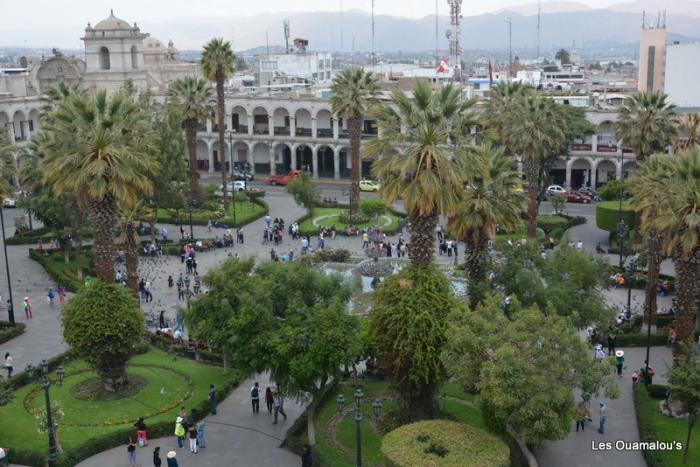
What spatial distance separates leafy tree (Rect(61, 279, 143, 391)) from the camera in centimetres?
2733

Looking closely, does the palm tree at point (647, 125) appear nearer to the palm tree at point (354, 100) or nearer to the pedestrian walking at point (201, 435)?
the palm tree at point (354, 100)

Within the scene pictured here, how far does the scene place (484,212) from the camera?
1104 inches

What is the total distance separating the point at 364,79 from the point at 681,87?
38917 millimetres

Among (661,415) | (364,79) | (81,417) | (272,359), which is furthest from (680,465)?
(364,79)

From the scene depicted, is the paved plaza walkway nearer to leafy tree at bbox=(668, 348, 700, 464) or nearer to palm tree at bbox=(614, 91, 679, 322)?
leafy tree at bbox=(668, 348, 700, 464)

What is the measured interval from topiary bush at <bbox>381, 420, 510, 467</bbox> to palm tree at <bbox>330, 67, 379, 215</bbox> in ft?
109

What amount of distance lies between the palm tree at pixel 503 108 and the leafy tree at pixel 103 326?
2648 centimetres

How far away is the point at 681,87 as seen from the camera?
256 feet

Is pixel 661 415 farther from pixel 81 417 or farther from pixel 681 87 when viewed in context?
pixel 681 87

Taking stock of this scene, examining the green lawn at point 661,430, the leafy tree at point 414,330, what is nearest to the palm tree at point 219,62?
the leafy tree at point 414,330

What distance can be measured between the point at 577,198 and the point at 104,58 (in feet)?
A: 142

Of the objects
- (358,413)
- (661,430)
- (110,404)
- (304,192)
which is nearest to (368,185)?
(304,192)

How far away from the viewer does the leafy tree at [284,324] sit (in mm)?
24281

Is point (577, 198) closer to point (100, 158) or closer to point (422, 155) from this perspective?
point (422, 155)
